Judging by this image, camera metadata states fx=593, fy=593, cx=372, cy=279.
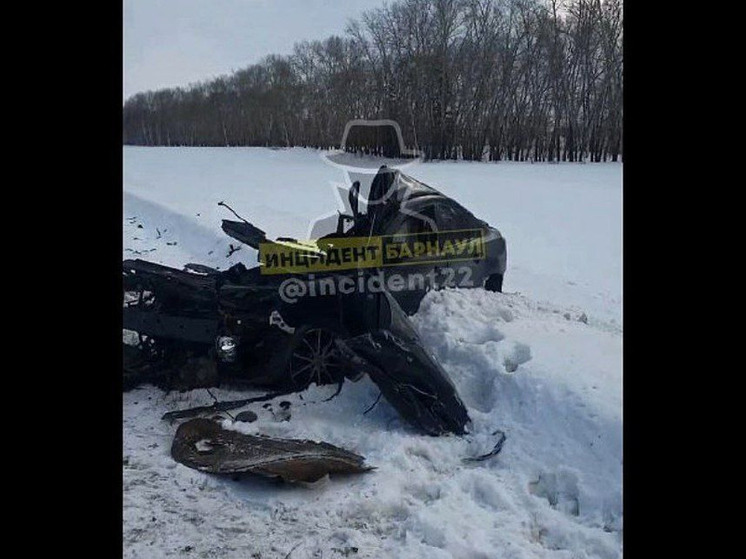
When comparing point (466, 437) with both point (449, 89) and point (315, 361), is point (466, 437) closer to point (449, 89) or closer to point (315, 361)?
point (315, 361)

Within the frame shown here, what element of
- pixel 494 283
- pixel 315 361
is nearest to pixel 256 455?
pixel 315 361

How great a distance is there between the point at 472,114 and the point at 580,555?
281 centimetres

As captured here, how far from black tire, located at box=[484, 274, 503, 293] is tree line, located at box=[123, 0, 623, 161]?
0.92 m

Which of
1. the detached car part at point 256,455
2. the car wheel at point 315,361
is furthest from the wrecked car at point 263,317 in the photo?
the detached car part at point 256,455

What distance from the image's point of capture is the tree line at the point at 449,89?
376 cm

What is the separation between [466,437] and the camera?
126 inches

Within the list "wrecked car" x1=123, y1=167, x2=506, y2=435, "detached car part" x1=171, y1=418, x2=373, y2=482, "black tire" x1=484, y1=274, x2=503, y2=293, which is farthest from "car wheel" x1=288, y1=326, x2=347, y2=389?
"black tire" x1=484, y1=274, x2=503, y2=293

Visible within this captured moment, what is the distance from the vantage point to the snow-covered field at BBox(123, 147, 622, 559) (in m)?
2.48

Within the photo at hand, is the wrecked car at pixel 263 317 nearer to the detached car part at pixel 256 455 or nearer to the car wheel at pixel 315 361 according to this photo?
the car wheel at pixel 315 361

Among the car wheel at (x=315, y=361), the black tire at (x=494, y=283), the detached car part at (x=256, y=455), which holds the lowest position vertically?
the detached car part at (x=256, y=455)

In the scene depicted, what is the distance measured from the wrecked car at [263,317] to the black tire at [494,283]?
558 mm

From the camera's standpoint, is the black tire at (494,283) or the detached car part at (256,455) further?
the black tire at (494,283)

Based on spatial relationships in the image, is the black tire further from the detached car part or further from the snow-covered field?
the detached car part
